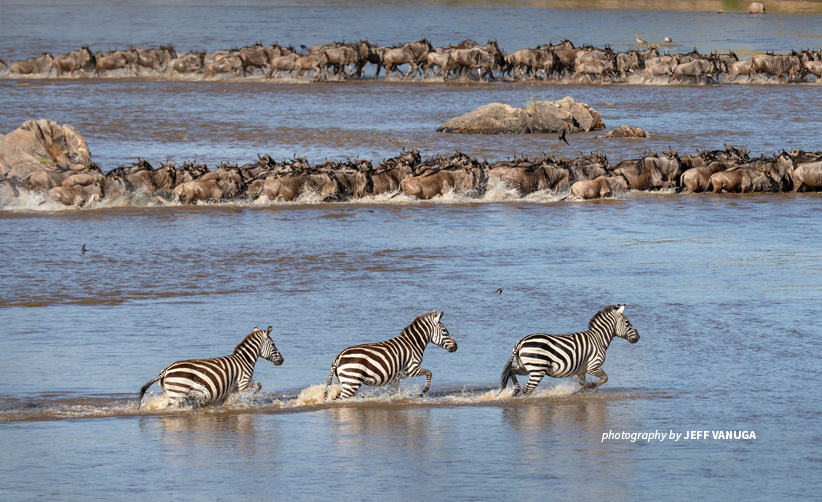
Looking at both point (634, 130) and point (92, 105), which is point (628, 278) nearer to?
point (634, 130)

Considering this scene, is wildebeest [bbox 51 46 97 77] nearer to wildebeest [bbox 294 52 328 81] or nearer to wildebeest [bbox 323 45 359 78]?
wildebeest [bbox 294 52 328 81]

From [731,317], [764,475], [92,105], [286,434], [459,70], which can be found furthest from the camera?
[459,70]

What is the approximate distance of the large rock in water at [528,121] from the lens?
26750 millimetres

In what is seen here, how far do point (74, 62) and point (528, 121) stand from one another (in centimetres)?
2027

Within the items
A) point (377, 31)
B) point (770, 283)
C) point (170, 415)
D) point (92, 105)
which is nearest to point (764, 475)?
point (170, 415)

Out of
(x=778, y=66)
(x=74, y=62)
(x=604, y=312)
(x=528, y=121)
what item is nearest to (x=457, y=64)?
(x=778, y=66)

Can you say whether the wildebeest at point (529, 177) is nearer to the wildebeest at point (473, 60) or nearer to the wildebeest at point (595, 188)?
the wildebeest at point (595, 188)

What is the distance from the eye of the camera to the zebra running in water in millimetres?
8859

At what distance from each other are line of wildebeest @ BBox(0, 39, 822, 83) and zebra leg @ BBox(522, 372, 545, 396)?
29807mm

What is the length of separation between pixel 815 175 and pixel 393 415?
12.8 meters

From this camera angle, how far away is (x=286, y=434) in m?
8.56

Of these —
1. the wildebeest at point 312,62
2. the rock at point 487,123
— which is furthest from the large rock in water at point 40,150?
the wildebeest at point 312,62

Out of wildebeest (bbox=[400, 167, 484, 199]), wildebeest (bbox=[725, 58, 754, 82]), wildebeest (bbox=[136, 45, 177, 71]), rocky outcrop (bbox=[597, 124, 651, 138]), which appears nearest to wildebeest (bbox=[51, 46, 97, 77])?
wildebeest (bbox=[136, 45, 177, 71])

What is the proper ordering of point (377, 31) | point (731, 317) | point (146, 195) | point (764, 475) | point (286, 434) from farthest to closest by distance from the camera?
point (377, 31), point (146, 195), point (731, 317), point (286, 434), point (764, 475)
